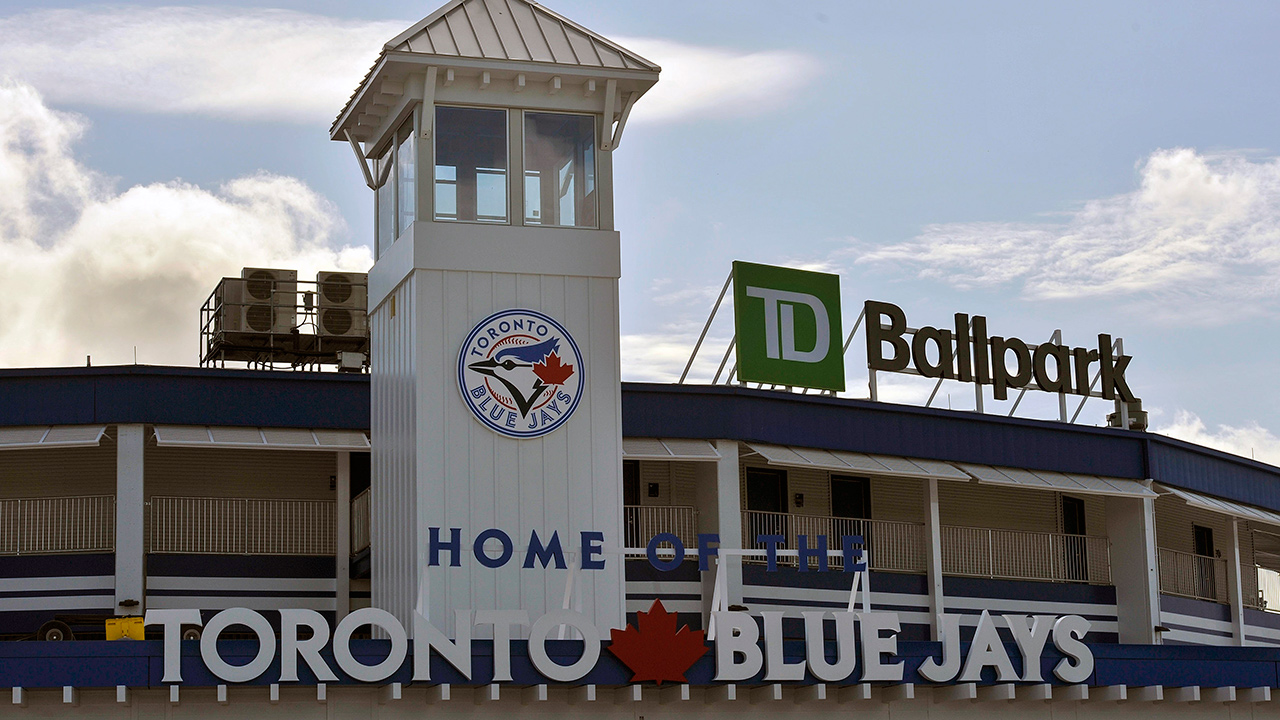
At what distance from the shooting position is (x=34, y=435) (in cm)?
2773

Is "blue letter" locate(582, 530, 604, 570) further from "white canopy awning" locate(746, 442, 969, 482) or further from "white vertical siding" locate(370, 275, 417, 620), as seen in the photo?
"white canopy awning" locate(746, 442, 969, 482)

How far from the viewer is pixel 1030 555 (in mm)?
35125

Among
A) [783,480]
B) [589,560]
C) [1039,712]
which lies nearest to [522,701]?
[589,560]

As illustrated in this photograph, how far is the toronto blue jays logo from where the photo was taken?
22.0m

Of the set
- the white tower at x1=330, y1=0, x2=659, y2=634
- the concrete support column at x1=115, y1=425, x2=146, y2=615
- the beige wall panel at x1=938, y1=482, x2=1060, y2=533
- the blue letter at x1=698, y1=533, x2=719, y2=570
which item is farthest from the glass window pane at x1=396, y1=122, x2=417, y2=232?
the beige wall panel at x1=938, y1=482, x2=1060, y2=533

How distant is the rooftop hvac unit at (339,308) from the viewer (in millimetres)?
36344

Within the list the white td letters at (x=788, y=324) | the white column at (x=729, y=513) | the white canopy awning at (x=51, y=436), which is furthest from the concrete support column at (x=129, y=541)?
the white td letters at (x=788, y=324)

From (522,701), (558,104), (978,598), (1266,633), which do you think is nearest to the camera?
(522,701)

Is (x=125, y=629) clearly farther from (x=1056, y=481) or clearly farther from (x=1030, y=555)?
(x=1030, y=555)

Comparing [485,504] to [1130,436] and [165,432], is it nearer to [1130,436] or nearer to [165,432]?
[165,432]

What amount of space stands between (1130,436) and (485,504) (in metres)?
17.3

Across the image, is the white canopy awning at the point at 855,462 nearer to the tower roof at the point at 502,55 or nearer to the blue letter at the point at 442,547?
the tower roof at the point at 502,55

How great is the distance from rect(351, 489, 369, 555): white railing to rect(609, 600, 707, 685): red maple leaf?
32.1 ft

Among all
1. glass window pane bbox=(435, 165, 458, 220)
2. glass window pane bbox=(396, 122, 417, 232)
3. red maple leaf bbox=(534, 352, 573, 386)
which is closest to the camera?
red maple leaf bbox=(534, 352, 573, 386)
